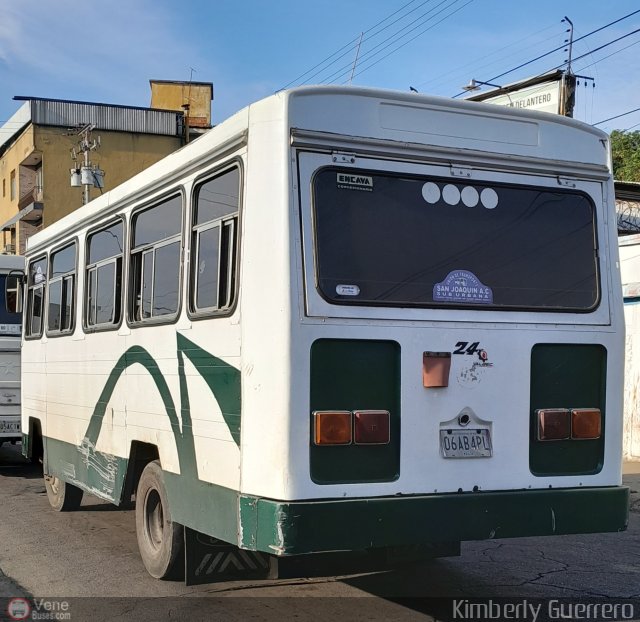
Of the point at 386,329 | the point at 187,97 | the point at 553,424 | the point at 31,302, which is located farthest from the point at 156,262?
the point at 187,97

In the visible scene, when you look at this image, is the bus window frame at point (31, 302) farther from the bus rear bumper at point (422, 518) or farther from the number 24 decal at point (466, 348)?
the number 24 decal at point (466, 348)

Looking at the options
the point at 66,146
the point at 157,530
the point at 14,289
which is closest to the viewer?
the point at 157,530

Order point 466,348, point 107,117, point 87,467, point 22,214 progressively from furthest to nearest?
point 22,214, point 107,117, point 87,467, point 466,348

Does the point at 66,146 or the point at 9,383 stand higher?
the point at 66,146

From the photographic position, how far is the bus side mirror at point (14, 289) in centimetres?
1175

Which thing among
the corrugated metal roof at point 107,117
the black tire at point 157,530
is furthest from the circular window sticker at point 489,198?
the corrugated metal roof at point 107,117

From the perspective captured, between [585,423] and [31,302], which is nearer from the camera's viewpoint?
[585,423]

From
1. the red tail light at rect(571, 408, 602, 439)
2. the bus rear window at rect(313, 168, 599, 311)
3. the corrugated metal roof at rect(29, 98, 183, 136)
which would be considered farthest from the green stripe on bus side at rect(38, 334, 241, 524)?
the corrugated metal roof at rect(29, 98, 183, 136)

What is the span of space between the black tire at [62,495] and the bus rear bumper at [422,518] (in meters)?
5.09

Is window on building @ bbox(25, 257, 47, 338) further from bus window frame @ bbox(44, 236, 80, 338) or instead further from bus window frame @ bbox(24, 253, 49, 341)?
bus window frame @ bbox(44, 236, 80, 338)

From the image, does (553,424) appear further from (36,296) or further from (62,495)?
(36,296)

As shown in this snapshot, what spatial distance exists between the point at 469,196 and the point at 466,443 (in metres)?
1.50

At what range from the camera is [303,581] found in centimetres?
700

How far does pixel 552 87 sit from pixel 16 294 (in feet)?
38.6
